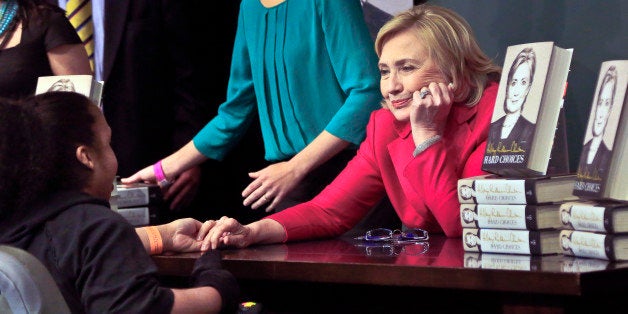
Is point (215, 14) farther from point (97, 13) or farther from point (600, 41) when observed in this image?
point (600, 41)

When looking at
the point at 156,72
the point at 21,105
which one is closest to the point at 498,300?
the point at 21,105

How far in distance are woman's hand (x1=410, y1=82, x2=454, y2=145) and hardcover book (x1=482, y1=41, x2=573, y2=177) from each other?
0.43 metres

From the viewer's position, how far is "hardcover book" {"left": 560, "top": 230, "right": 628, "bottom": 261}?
1886 mm

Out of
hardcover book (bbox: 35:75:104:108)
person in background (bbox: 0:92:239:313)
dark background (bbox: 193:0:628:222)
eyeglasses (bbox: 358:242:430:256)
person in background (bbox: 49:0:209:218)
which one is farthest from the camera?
person in background (bbox: 49:0:209:218)

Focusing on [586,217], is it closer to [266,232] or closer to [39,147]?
[266,232]

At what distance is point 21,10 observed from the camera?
344 cm

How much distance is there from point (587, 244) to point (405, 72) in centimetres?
92

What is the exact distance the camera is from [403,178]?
8.84ft

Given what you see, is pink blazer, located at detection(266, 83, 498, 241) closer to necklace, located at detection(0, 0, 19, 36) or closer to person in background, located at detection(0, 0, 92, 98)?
person in background, located at detection(0, 0, 92, 98)

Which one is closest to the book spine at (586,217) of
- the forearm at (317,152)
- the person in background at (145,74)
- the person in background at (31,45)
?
the forearm at (317,152)

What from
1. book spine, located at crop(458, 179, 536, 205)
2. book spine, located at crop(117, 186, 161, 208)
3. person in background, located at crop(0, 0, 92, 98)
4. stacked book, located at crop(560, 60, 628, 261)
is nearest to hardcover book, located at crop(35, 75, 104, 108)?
book spine, located at crop(117, 186, 161, 208)

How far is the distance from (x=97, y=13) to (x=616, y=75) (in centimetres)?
253

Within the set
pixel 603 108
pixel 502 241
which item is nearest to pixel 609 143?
pixel 603 108

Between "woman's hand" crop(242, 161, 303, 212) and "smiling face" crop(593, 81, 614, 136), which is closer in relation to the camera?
"smiling face" crop(593, 81, 614, 136)
